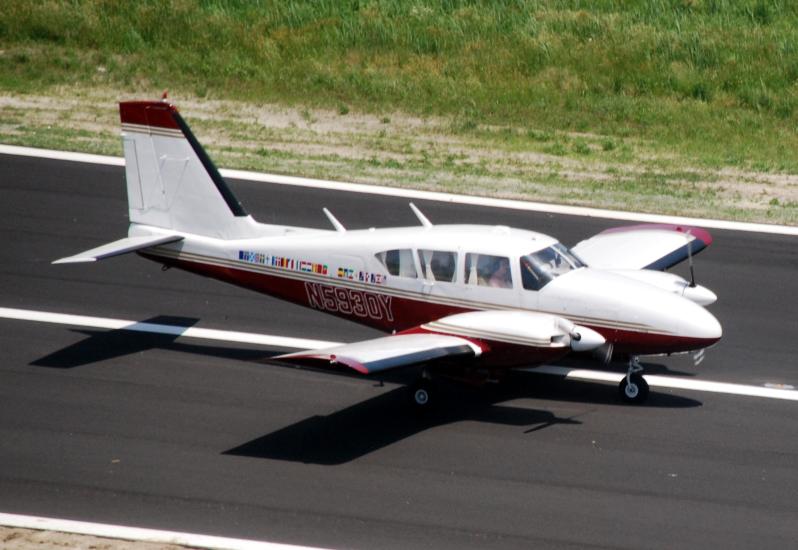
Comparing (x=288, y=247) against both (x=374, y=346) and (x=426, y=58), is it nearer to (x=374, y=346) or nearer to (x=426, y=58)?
(x=374, y=346)

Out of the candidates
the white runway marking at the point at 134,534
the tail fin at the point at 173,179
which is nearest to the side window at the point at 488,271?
the tail fin at the point at 173,179

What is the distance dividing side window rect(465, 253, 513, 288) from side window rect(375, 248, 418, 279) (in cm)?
80

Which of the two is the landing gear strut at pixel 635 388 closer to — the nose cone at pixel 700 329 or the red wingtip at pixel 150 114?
the nose cone at pixel 700 329

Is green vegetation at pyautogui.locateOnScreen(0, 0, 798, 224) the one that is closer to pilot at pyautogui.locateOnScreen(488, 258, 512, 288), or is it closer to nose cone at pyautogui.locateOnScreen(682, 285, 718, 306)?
nose cone at pyautogui.locateOnScreen(682, 285, 718, 306)

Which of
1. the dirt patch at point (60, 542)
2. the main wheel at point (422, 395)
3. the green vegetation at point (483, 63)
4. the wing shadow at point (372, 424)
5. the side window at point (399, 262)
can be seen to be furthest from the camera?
the green vegetation at point (483, 63)

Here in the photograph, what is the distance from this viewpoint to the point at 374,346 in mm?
15695

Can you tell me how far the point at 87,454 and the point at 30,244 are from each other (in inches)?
319

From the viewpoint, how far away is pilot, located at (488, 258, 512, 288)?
1678cm

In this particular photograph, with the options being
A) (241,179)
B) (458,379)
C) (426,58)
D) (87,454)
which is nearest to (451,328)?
(458,379)

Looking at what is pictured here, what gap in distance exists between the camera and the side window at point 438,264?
55.9 ft

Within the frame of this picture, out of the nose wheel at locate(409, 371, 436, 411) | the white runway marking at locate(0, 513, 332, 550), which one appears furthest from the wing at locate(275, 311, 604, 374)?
the white runway marking at locate(0, 513, 332, 550)

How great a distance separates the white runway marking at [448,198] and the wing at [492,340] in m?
9.41

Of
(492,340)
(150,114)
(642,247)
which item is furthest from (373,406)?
(150,114)

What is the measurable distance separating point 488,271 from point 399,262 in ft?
4.26
